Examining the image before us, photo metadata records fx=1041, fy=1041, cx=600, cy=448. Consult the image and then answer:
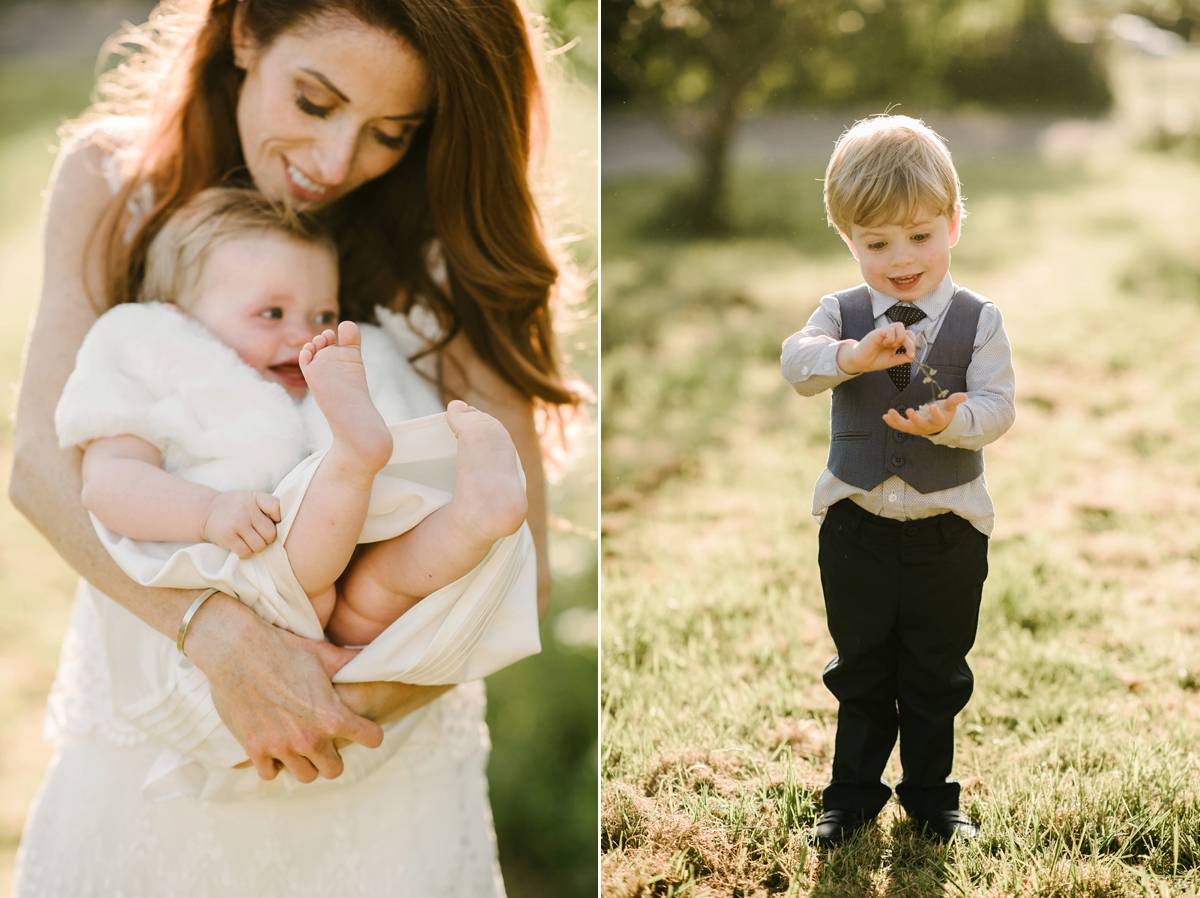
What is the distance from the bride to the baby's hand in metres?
0.12

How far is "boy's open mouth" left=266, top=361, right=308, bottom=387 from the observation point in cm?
177

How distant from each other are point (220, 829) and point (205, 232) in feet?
3.43

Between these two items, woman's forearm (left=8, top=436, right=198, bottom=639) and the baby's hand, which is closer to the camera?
the baby's hand

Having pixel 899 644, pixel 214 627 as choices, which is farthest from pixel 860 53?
pixel 214 627

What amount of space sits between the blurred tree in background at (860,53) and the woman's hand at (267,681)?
45.5 inches

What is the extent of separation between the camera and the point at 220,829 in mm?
1847

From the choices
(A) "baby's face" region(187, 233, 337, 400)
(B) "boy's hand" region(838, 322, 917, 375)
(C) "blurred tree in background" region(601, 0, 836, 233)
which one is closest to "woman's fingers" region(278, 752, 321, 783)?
(A) "baby's face" region(187, 233, 337, 400)

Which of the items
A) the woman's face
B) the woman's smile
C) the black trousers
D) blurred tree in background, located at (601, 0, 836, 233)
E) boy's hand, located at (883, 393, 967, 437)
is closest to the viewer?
boy's hand, located at (883, 393, 967, 437)

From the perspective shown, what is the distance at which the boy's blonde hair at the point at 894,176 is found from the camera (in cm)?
123

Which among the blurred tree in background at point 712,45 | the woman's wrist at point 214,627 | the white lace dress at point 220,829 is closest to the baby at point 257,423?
the woman's wrist at point 214,627

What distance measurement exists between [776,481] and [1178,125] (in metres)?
4.12

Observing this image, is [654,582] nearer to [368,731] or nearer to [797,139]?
[368,731]

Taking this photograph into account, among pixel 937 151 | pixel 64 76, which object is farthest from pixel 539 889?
pixel 64 76

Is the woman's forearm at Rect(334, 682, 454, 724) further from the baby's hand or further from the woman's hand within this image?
the baby's hand
